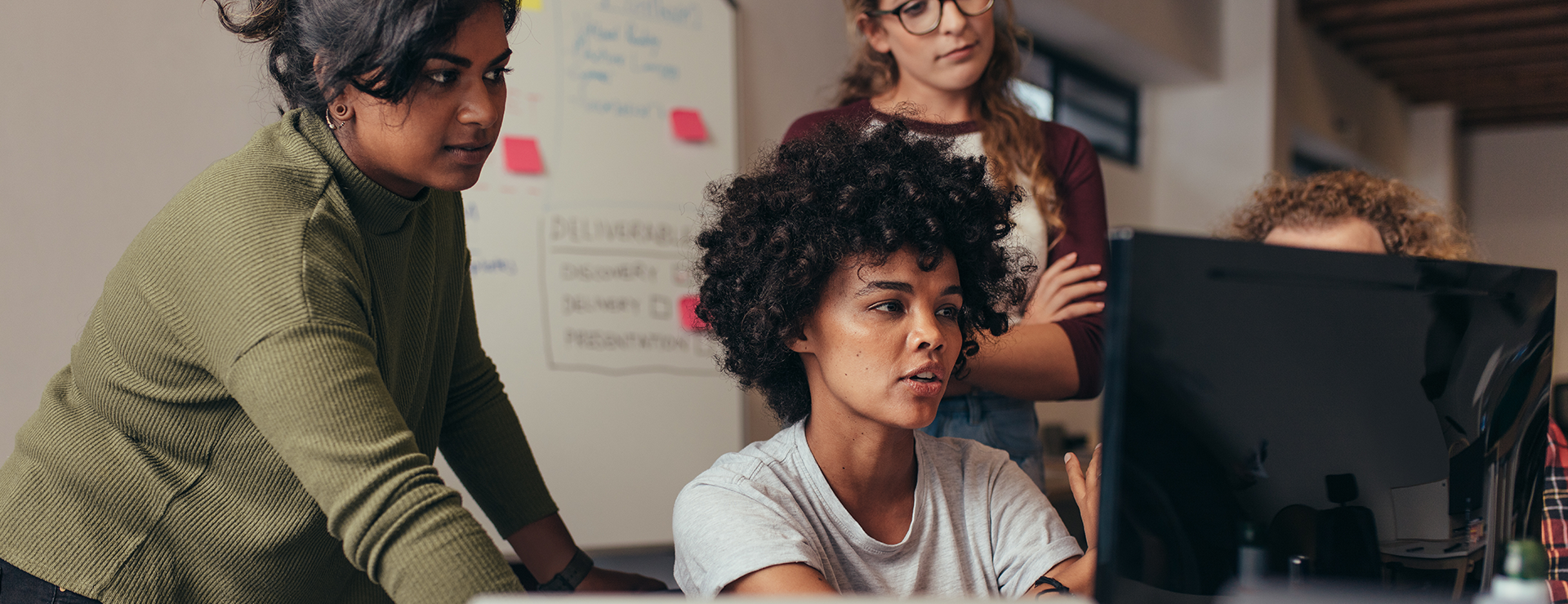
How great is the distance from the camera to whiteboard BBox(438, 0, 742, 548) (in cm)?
230

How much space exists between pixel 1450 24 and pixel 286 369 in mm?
7162

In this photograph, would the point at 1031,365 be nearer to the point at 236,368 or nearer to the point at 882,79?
the point at 882,79

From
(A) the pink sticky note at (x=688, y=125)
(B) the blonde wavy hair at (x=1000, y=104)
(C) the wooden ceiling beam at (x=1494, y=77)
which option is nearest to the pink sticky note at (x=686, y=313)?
(A) the pink sticky note at (x=688, y=125)

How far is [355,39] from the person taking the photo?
856 mm

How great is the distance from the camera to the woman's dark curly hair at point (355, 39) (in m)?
0.84

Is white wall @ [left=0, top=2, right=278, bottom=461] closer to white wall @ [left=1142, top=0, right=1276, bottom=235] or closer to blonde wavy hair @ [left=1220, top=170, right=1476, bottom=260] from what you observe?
blonde wavy hair @ [left=1220, top=170, right=1476, bottom=260]

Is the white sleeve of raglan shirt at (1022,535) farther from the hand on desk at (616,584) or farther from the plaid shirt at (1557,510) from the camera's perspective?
the plaid shirt at (1557,510)

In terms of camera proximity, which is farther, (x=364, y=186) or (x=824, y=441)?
(x=824, y=441)

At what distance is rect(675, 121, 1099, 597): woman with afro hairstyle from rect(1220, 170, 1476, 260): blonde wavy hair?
942 millimetres

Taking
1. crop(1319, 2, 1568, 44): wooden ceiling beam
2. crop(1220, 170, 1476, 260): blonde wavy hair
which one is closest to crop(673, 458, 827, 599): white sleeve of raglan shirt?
crop(1220, 170, 1476, 260): blonde wavy hair

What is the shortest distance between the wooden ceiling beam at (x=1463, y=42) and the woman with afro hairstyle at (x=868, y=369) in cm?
665

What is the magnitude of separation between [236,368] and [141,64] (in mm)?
1260

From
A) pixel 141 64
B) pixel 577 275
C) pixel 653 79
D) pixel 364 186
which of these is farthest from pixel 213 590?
pixel 653 79

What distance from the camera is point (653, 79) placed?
2.53 m
